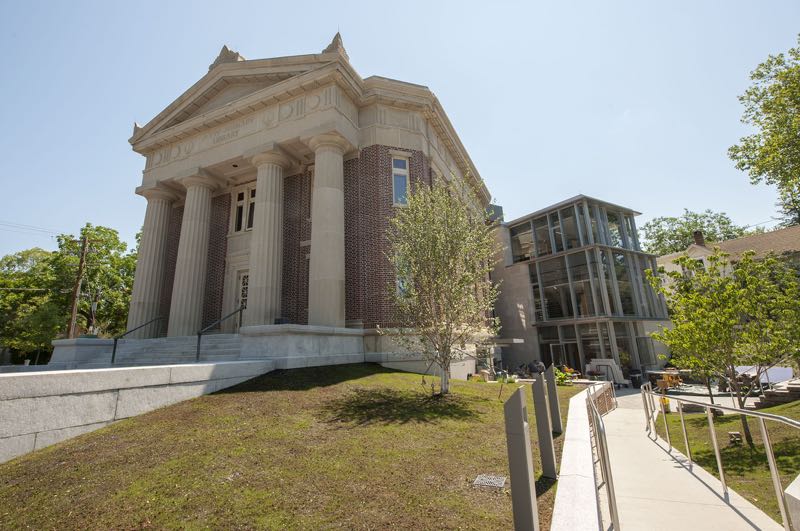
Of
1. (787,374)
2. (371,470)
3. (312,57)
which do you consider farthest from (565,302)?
(371,470)

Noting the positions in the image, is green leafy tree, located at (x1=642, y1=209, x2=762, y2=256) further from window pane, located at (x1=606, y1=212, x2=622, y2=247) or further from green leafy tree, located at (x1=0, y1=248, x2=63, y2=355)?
green leafy tree, located at (x1=0, y1=248, x2=63, y2=355)

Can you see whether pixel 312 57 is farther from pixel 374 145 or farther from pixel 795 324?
pixel 795 324

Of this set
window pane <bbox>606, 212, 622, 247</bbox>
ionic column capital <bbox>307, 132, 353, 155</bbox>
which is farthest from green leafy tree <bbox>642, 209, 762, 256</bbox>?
ionic column capital <bbox>307, 132, 353, 155</bbox>

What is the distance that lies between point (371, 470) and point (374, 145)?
565 inches

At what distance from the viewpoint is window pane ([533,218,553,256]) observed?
1133 inches

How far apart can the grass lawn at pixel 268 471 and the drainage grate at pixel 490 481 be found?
0.14 metres

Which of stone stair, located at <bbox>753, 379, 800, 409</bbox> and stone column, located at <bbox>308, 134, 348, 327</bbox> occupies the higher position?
stone column, located at <bbox>308, 134, 348, 327</bbox>

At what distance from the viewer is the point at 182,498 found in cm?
375

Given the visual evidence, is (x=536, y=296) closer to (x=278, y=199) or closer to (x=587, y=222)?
(x=587, y=222)

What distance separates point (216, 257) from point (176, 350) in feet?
23.5

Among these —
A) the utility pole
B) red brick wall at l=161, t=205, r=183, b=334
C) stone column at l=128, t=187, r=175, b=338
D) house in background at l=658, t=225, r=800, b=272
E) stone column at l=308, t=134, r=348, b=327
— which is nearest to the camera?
stone column at l=308, t=134, r=348, b=327

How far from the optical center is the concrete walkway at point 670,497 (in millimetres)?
4102

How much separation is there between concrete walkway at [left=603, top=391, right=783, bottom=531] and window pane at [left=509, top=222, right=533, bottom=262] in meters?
22.9

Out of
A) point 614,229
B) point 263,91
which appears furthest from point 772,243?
point 263,91
